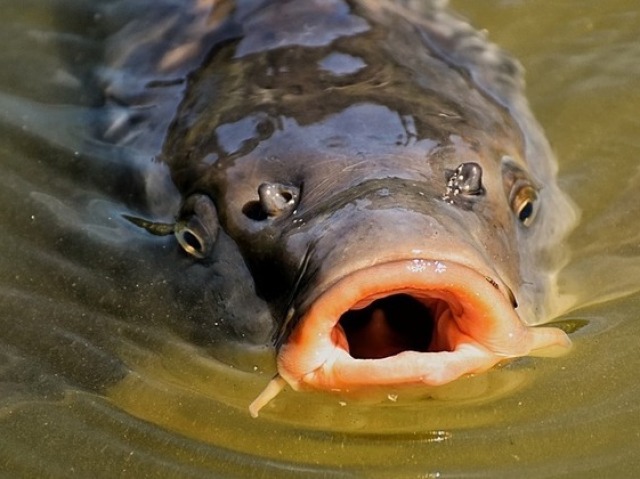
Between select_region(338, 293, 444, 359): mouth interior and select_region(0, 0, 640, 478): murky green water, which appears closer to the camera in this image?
select_region(0, 0, 640, 478): murky green water

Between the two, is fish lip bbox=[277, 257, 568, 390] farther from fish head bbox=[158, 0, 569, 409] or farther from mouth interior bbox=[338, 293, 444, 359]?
mouth interior bbox=[338, 293, 444, 359]

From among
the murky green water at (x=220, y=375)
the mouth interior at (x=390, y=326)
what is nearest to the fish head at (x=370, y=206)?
the mouth interior at (x=390, y=326)

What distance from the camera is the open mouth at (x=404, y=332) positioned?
2.48 meters

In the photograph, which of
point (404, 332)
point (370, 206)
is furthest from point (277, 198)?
point (404, 332)

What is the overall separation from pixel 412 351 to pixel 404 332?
0.94ft

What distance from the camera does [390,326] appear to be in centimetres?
286

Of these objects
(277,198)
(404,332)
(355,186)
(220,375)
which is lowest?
(220,375)

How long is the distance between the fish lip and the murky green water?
147mm

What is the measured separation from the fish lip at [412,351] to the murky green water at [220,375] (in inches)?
5.8

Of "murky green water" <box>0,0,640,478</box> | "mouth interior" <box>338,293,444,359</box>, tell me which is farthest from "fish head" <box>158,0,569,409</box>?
"murky green water" <box>0,0,640,478</box>

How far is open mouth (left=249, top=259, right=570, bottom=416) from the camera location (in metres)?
2.48

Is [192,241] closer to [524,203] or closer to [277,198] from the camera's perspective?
[277,198]

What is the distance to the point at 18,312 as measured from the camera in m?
3.31

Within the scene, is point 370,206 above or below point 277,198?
above
